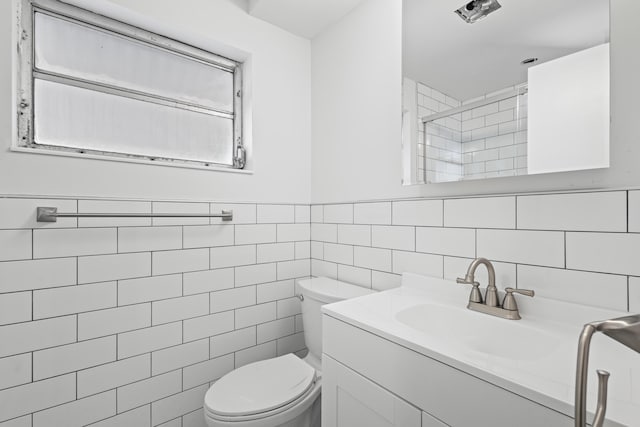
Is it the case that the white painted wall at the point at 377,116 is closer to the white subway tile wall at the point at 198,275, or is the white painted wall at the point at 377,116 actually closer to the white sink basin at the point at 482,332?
the white subway tile wall at the point at 198,275

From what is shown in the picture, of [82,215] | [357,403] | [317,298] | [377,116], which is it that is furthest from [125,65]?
[357,403]

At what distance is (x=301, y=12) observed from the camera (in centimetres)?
163

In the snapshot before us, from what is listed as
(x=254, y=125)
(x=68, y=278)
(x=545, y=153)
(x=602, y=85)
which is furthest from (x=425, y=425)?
(x=254, y=125)

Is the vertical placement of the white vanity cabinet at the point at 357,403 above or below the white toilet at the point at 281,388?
above

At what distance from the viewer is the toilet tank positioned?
1.45 metres

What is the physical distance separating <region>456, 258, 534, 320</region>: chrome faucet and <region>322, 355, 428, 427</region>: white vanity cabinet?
1.40ft

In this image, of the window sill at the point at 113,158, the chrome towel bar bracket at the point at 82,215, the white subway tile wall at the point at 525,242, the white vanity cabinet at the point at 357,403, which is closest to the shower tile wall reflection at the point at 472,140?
the white subway tile wall at the point at 525,242

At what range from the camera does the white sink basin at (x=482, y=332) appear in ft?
2.73

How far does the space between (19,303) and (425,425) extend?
140 cm

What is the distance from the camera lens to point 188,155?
1.59 m

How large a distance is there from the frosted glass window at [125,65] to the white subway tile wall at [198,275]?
605 millimetres

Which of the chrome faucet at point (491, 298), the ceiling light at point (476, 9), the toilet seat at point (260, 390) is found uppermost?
the ceiling light at point (476, 9)

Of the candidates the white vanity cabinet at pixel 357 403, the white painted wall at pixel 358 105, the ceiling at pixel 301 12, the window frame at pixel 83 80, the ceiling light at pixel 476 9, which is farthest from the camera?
the ceiling at pixel 301 12

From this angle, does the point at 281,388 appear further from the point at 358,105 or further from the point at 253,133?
the point at 358,105
